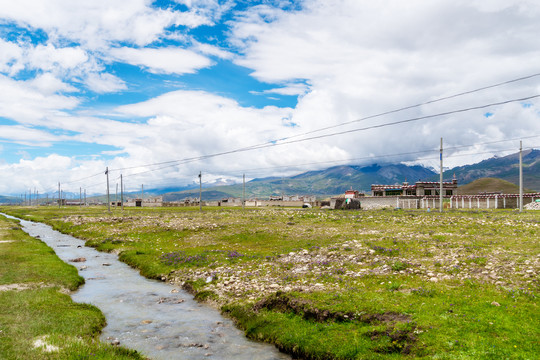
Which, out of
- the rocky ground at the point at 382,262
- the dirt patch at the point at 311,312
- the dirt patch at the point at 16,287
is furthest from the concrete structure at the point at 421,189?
the dirt patch at the point at 16,287

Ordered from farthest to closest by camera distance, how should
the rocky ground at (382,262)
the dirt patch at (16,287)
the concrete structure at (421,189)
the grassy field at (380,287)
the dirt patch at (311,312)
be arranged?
the concrete structure at (421,189), the dirt patch at (16,287), the rocky ground at (382,262), the dirt patch at (311,312), the grassy field at (380,287)

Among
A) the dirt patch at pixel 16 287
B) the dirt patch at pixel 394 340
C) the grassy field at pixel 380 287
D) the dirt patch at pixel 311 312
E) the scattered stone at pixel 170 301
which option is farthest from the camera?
the dirt patch at pixel 16 287

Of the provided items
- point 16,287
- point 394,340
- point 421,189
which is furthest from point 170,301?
point 421,189

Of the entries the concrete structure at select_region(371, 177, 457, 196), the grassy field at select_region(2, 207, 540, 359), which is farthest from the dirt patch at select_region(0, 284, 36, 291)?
the concrete structure at select_region(371, 177, 457, 196)

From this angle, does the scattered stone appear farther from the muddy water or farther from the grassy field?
the grassy field

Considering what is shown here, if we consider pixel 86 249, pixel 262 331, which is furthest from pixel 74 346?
pixel 86 249

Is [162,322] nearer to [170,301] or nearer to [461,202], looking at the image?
[170,301]

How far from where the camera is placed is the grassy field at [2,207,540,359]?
15547 millimetres

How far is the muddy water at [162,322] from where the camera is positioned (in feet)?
59.1

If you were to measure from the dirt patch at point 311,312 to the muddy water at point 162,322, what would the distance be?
255cm

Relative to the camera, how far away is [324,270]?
27531 millimetres

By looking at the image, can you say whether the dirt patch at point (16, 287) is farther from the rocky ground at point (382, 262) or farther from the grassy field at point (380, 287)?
Answer: the rocky ground at point (382, 262)

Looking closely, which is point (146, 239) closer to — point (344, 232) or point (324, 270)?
point (344, 232)

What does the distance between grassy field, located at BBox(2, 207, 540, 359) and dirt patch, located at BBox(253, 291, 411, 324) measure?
0.06 m
